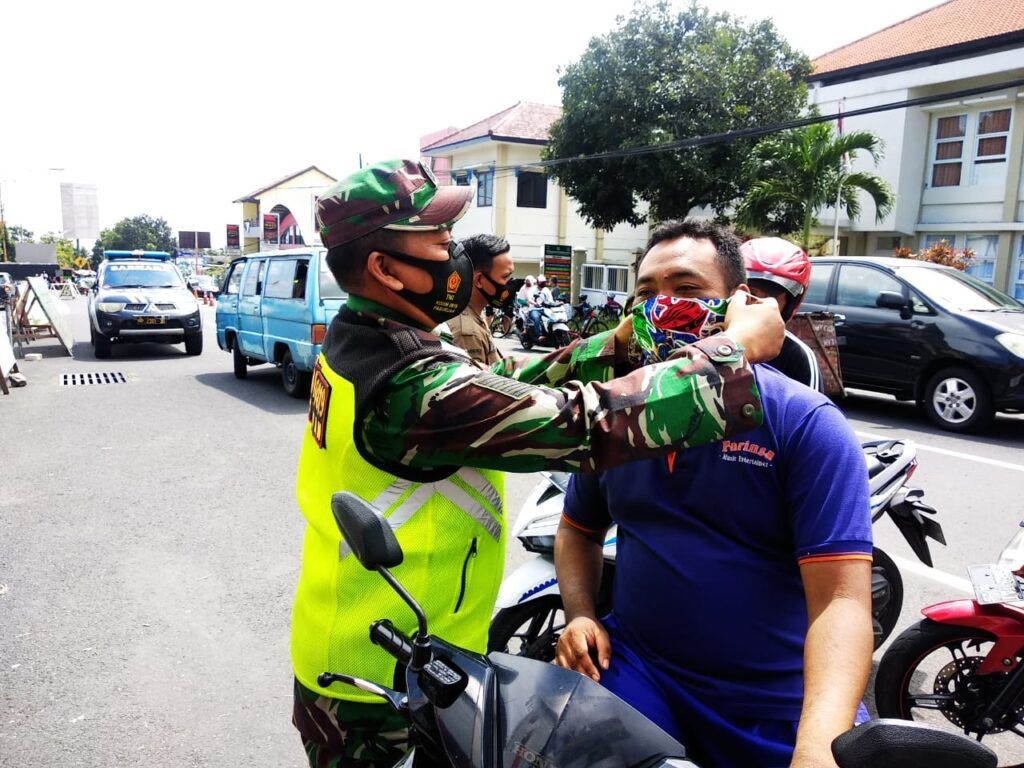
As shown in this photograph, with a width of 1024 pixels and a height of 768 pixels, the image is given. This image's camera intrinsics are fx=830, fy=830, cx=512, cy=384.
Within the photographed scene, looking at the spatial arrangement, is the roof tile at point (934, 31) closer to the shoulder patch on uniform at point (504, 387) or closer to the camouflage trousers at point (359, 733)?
the shoulder patch on uniform at point (504, 387)

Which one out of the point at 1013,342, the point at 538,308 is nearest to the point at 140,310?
the point at 538,308

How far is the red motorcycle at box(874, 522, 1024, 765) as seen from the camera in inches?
103

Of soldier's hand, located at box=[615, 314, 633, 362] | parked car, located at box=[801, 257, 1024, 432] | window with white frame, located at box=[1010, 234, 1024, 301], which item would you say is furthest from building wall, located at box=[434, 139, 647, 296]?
soldier's hand, located at box=[615, 314, 633, 362]

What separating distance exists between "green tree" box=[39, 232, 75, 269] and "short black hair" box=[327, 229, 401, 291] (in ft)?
280

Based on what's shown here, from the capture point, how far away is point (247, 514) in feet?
18.4

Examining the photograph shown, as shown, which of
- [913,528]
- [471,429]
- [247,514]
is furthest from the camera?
[247,514]

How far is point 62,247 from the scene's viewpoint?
279 ft

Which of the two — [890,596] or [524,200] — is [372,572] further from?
[524,200]

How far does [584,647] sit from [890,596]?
2.16 meters

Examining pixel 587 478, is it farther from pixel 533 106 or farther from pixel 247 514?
pixel 533 106

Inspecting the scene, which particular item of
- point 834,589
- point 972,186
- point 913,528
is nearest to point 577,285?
point 972,186

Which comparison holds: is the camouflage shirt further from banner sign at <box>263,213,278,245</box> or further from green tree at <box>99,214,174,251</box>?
green tree at <box>99,214,174,251</box>

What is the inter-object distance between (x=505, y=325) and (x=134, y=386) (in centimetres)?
959

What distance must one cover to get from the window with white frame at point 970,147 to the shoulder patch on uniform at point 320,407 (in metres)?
21.9
